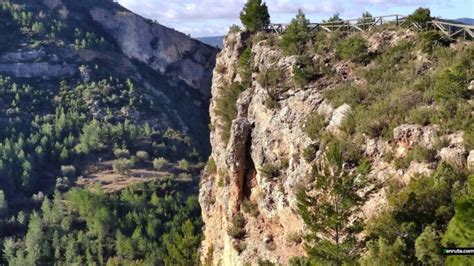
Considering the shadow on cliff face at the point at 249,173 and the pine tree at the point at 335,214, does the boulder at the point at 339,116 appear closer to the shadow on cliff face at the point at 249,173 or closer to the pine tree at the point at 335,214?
the pine tree at the point at 335,214

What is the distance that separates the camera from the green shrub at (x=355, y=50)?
3584 centimetres

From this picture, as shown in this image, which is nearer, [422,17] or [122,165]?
[422,17]

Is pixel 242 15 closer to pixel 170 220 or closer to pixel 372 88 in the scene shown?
pixel 372 88

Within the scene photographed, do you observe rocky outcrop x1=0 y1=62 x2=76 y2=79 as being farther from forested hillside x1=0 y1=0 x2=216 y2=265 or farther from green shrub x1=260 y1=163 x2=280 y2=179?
green shrub x1=260 y1=163 x2=280 y2=179

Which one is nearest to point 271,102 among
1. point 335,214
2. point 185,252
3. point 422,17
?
point 422,17

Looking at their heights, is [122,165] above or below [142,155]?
below

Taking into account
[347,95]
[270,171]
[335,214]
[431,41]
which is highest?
[431,41]

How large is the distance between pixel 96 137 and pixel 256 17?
69372 millimetres

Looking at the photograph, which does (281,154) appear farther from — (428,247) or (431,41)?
(428,247)

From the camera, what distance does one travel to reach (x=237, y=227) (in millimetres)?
36031

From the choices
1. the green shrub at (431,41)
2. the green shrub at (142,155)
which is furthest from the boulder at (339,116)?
the green shrub at (142,155)

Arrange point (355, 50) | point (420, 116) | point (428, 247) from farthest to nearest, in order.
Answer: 1. point (355, 50)
2. point (420, 116)
3. point (428, 247)

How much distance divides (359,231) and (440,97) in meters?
9.13

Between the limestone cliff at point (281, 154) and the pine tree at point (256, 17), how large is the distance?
190 inches
